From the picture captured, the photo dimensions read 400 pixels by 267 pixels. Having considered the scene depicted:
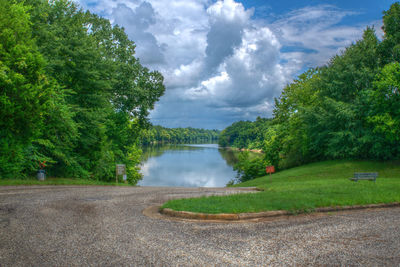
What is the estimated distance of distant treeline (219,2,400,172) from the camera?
80.9 ft

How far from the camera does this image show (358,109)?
88.4 feet

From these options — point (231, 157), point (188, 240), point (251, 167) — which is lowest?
point (251, 167)

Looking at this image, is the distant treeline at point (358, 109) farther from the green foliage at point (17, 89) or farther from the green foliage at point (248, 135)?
the green foliage at point (248, 135)

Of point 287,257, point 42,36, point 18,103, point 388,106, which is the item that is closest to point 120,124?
point 42,36

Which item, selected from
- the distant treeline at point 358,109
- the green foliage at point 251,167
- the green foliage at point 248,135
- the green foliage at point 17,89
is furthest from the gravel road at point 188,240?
the green foliage at point 248,135

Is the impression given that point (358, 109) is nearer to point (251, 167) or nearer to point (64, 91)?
point (251, 167)

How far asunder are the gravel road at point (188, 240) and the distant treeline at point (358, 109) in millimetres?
20116

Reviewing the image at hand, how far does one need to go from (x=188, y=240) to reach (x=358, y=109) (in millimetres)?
26742

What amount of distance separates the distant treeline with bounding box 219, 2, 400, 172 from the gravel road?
2012cm

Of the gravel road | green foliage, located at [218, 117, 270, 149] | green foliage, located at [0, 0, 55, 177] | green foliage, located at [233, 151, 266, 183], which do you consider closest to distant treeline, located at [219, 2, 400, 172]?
green foliage, located at [233, 151, 266, 183]

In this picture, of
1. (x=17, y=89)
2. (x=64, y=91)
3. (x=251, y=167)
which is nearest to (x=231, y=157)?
(x=251, y=167)

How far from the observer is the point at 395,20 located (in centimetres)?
2745

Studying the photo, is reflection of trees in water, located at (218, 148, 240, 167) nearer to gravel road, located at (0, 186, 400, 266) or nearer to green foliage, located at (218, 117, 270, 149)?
green foliage, located at (218, 117, 270, 149)

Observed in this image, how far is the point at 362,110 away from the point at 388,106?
241cm
